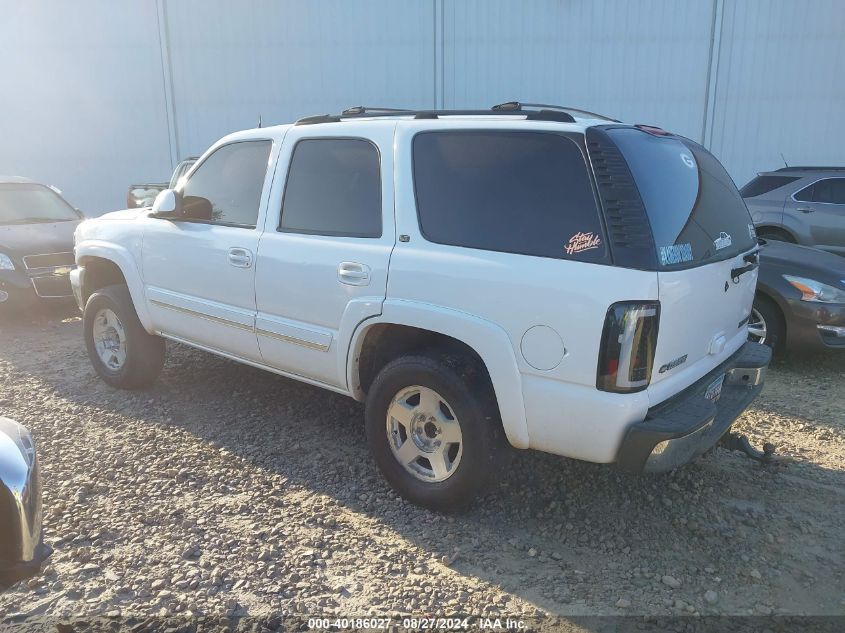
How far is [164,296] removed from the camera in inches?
172

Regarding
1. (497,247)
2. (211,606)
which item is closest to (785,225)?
(497,247)

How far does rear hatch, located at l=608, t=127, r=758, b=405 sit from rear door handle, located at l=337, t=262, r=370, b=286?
4.33ft

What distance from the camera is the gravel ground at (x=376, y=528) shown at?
2.64 m

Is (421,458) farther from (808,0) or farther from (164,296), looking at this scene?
(808,0)

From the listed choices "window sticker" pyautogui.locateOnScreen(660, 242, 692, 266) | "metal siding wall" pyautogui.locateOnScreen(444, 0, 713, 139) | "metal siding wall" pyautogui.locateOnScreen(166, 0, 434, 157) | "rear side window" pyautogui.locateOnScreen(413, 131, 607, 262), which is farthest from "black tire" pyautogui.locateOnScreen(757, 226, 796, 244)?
"metal siding wall" pyautogui.locateOnScreen(166, 0, 434, 157)

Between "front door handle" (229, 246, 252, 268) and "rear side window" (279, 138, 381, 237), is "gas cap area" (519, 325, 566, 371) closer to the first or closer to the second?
"rear side window" (279, 138, 381, 237)

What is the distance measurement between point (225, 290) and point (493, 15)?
1046 centimetres

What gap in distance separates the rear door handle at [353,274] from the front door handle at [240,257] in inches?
28.6

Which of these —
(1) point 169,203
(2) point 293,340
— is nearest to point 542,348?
(2) point 293,340

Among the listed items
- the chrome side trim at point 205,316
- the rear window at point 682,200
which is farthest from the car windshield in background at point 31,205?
the rear window at point 682,200

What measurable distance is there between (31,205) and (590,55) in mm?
9706

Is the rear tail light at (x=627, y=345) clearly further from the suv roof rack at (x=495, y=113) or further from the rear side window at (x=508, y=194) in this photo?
the suv roof rack at (x=495, y=113)

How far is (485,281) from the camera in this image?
282 centimetres

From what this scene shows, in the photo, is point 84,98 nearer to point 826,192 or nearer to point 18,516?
point 826,192
